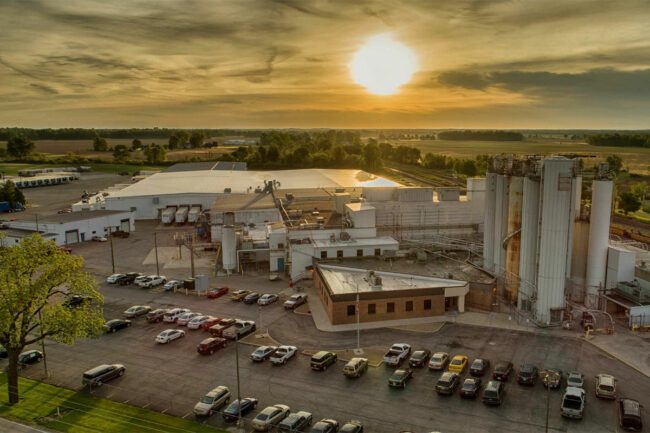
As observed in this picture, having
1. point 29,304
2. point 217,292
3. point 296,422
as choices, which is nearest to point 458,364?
point 296,422

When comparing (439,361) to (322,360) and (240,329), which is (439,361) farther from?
(240,329)

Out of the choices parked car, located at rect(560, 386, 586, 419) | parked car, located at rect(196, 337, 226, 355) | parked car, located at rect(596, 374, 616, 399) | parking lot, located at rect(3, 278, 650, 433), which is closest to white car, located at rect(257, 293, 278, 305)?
parking lot, located at rect(3, 278, 650, 433)

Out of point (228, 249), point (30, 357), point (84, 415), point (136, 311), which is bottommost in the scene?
point (84, 415)

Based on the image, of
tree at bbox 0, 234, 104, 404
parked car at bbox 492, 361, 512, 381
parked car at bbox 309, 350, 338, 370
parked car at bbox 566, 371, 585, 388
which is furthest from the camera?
parked car at bbox 309, 350, 338, 370

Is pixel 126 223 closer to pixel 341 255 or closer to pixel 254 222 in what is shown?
pixel 254 222

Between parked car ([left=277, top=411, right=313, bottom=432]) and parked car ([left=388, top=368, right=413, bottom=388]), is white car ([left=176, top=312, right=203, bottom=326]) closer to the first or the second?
parked car ([left=277, top=411, right=313, bottom=432])

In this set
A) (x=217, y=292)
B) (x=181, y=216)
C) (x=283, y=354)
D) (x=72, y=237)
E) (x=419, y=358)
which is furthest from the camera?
(x=181, y=216)

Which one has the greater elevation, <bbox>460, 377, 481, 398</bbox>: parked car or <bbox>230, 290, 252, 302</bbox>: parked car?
<bbox>460, 377, 481, 398</bbox>: parked car
